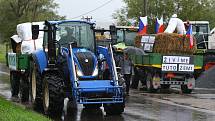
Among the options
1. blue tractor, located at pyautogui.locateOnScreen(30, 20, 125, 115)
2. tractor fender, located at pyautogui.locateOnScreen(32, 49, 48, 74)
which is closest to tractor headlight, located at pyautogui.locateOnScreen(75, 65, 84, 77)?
blue tractor, located at pyautogui.locateOnScreen(30, 20, 125, 115)

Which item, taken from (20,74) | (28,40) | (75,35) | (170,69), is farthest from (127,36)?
(75,35)

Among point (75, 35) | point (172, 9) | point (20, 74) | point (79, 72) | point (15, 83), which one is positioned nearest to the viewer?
point (79, 72)

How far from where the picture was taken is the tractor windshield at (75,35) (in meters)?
14.2

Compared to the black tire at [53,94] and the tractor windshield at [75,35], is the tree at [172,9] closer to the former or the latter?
the tractor windshield at [75,35]

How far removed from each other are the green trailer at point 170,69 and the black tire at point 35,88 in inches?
239

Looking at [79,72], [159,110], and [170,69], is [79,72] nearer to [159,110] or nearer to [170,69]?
[159,110]

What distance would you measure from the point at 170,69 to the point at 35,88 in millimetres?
6715

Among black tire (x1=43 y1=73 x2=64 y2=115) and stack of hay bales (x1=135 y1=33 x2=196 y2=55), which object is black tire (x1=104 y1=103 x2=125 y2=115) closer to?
black tire (x1=43 y1=73 x2=64 y2=115)

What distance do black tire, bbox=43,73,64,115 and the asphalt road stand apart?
0.30m

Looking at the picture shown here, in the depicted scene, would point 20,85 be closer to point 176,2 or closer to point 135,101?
point 135,101

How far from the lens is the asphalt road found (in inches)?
512

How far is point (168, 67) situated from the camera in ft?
65.7

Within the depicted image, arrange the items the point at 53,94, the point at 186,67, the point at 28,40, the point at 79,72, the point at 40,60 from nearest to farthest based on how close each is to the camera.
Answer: the point at 53,94
the point at 79,72
the point at 40,60
the point at 28,40
the point at 186,67

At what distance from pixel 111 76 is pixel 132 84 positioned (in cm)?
998
